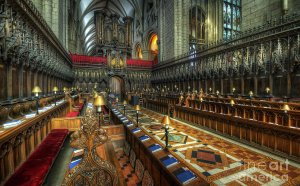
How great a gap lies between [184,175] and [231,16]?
2441cm

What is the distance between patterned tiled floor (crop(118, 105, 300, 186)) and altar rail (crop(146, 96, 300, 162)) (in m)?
0.45

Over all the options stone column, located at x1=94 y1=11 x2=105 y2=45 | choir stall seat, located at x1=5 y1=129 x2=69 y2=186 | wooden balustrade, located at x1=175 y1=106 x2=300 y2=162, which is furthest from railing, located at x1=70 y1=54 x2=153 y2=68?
choir stall seat, located at x1=5 y1=129 x2=69 y2=186

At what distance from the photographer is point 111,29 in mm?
26500

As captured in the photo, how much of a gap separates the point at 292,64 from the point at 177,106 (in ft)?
20.5

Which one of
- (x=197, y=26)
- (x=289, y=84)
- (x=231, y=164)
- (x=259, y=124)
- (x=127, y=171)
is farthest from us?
(x=197, y=26)

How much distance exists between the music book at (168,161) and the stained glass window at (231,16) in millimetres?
21710

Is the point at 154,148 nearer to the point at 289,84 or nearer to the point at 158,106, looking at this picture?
the point at 158,106

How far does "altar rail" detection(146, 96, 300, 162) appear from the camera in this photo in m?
4.14

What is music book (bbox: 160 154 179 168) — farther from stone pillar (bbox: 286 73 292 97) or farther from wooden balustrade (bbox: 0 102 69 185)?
stone pillar (bbox: 286 73 292 97)

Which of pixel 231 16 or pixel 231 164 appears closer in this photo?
pixel 231 164

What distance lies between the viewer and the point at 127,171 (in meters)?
3.88

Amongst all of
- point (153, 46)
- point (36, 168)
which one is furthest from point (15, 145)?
point (153, 46)

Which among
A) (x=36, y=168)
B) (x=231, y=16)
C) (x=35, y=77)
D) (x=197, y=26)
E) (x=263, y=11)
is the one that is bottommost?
(x=36, y=168)

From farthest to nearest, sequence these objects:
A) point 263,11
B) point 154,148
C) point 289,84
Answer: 1. point 263,11
2. point 289,84
3. point 154,148
